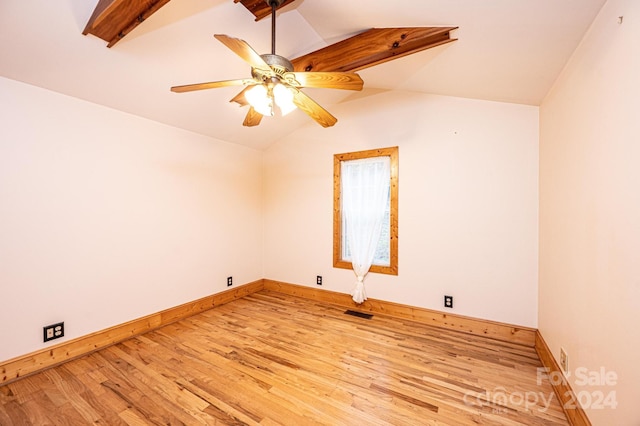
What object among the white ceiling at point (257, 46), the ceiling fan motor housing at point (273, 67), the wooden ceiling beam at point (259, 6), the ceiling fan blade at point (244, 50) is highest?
the wooden ceiling beam at point (259, 6)

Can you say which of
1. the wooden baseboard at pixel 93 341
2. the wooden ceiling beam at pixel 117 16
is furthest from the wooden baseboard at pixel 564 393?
the wooden baseboard at pixel 93 341

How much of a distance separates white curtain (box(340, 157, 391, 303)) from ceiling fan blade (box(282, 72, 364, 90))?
5.66ft

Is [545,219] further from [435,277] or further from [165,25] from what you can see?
[165,25]

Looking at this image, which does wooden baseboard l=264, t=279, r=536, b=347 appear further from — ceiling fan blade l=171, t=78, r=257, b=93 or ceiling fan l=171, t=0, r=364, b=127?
ceiling fan blade l=171, t=78, r=257, b=93

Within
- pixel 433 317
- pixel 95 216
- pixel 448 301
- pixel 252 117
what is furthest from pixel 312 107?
pixel 433 317

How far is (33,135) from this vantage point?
2033mm

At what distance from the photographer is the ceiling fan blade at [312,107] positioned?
1787 mm

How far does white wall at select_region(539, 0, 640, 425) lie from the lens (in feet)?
3.55

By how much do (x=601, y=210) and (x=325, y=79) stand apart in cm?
171

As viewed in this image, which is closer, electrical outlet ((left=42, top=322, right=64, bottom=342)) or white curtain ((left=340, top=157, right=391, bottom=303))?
electrical outlet ((left=42, top=322, right=64, bottom=342))

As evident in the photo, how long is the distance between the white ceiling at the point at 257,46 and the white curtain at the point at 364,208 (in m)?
1.05

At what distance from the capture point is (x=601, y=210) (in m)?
1.31

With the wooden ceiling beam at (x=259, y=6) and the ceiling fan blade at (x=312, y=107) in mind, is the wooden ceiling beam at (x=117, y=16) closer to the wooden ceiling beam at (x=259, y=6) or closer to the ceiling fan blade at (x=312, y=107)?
the wooden ceiling beam at (x=259, y=6)

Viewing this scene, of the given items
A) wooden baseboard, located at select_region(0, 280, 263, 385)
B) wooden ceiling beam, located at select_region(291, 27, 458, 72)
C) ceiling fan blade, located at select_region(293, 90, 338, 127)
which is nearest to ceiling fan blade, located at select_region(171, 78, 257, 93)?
ceiling fan blade, located at select_region(293, 90, 338, 127)
